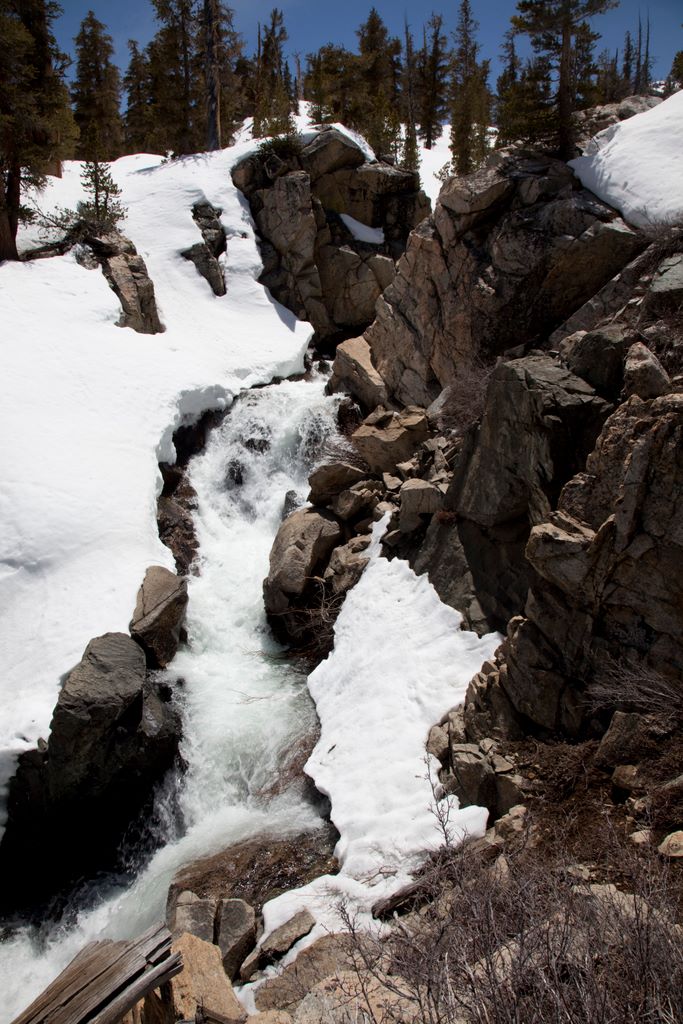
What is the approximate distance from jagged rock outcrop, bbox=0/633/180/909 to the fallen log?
18.2ft

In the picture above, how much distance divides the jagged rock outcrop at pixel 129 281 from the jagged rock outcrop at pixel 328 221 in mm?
5595

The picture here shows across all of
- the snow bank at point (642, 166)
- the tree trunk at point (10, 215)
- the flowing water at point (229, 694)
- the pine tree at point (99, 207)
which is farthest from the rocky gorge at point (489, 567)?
the pine tree at point (99, 207)

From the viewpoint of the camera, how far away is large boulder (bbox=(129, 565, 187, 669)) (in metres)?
11.4

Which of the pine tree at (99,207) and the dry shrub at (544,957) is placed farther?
the pine tree at (99,207)

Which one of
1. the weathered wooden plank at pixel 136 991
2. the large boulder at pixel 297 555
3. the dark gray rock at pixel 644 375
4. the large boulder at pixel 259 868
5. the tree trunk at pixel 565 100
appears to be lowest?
the large boulder at pixel 259 868

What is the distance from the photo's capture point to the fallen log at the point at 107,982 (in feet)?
13.7

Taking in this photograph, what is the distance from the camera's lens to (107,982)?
4.30 m

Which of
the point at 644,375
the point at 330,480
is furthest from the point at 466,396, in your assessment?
the point at 644,375

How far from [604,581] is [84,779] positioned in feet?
28.1

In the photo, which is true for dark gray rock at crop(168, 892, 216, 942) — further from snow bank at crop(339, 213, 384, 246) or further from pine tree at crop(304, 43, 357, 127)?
pine tree at crop(304, 43, 357, 127)

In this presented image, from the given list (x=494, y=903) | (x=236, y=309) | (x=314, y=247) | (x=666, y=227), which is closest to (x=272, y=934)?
(x=494, y=903)

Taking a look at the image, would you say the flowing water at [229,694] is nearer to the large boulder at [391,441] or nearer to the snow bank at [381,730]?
the snow bank at [381,730]

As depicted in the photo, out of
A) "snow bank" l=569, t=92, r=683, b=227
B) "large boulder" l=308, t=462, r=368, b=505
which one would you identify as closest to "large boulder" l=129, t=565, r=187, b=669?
"large boulder" l=308, t=462, r=368, b=505

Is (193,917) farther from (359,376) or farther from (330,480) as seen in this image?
(359,376)
